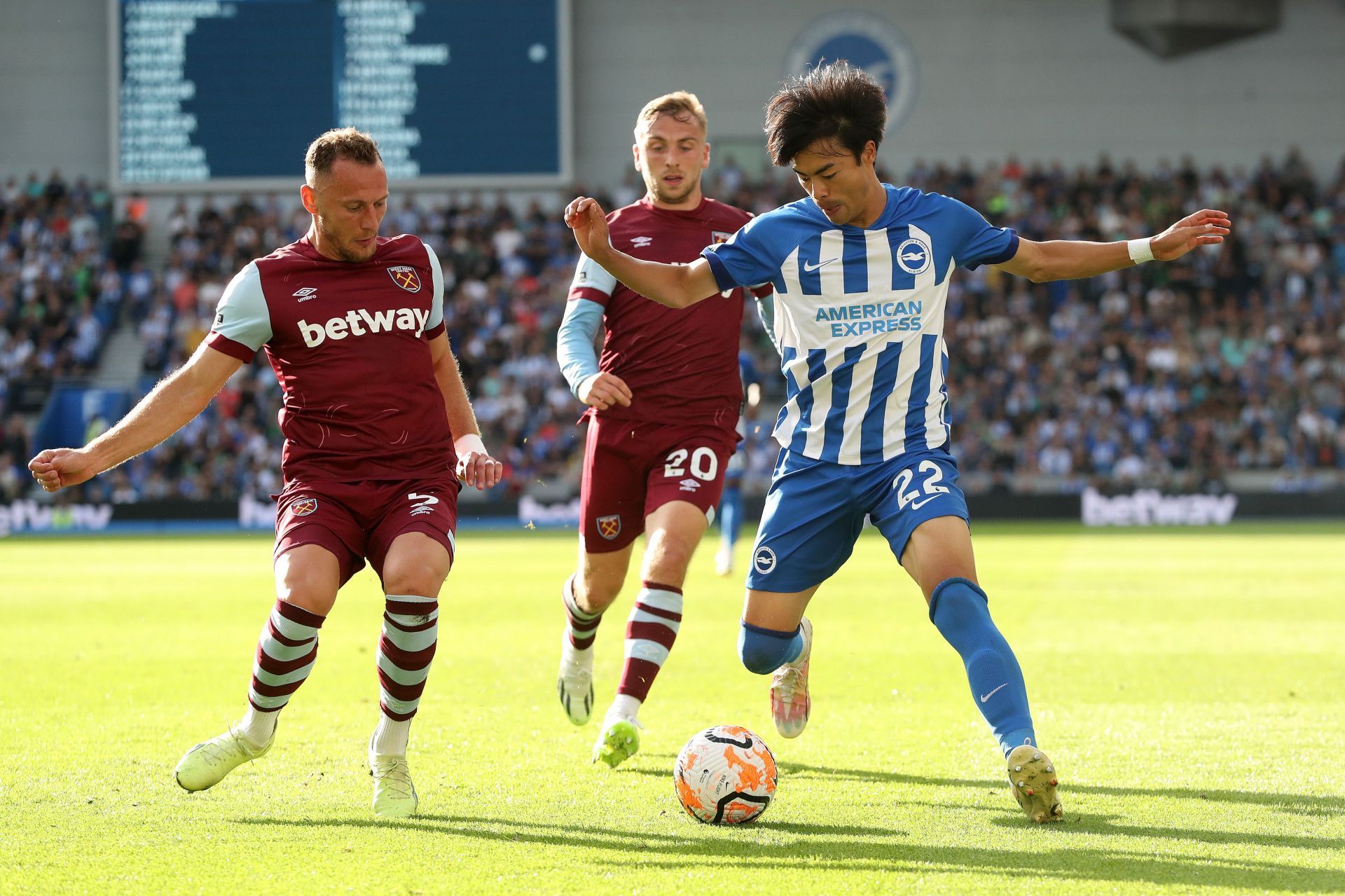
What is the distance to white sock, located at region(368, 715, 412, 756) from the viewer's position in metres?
5.05

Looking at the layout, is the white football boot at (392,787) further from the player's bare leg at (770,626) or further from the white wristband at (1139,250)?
the white wristband at (1139,250)

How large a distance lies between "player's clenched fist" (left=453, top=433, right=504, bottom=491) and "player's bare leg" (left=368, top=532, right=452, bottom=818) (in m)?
0.27

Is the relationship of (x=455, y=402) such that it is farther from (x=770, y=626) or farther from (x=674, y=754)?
(x=674, y=754)

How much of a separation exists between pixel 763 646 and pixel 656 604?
804 millimetres

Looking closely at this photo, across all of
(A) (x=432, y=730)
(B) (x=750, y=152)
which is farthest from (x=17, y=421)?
(A) (x=432, y=730)

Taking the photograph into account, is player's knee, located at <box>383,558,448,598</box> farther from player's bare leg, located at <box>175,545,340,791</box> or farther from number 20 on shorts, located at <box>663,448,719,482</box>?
number 20 on shorts, located at <box>663,448,719,482</box>

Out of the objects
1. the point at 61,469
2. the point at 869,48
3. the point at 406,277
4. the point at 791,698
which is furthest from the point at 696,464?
the point at 869,48

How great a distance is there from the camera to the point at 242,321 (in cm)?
506

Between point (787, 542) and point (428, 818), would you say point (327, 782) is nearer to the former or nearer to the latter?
point (428, 818)

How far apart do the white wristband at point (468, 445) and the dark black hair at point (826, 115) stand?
147cm

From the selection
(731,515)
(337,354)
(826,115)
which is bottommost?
(731,515)

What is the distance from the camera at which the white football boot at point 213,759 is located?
5.04 metres

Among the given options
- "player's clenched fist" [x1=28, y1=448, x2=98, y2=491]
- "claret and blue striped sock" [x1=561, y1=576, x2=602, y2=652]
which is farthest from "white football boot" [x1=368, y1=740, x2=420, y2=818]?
"claret and blue striped sock" [x1=561, y1=576, x2=602, y2=652]

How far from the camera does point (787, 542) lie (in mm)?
5121
